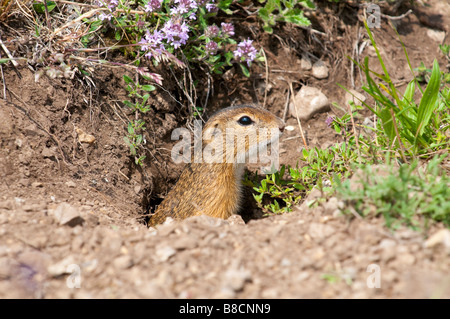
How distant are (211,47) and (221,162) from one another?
158cm

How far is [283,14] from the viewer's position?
6.51 m

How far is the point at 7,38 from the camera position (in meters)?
5.15

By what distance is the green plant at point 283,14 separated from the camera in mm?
6484

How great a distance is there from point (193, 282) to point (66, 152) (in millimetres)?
2967

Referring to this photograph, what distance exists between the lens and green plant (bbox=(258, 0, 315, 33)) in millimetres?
6484

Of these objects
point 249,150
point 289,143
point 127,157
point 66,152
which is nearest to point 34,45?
point 66,152

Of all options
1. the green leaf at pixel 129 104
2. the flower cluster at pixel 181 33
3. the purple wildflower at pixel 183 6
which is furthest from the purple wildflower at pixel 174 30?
the green leaf at pixel 129 104

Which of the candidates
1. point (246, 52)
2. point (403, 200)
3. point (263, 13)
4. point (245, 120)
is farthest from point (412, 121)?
point (263, 13)

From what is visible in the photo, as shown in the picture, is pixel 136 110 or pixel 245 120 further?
pixel 136 110

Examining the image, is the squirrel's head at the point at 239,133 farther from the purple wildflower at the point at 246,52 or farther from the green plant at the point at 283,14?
the green plant at the point at 283,14

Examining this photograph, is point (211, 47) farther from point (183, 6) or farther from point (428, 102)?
point (428, 102)

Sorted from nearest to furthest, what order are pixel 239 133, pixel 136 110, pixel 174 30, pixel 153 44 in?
pixel 153 44 → pixel 174 30 → pixel 239 133 → pixel 136 110

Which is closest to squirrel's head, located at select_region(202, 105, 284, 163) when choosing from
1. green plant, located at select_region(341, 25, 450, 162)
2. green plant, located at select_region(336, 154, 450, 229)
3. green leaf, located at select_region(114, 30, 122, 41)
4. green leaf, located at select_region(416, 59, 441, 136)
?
green plant, located at select_region(341, 25, 450, 162)
